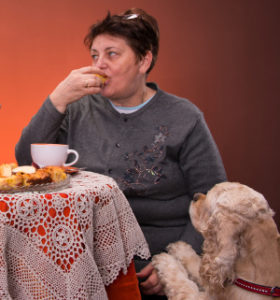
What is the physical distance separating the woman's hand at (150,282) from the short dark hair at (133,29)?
3.17ft

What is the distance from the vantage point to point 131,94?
1617 mm

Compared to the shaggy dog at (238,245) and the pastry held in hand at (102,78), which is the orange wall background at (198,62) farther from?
the shaggy dog at (238,245)

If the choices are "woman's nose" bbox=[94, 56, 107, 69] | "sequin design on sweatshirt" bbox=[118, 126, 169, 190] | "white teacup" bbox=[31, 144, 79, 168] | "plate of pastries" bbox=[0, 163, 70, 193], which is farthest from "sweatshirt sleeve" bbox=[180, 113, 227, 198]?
"plate of pastries" bbox=[0, 163, 70, 193]

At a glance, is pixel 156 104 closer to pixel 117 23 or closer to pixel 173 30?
pixel 117 23

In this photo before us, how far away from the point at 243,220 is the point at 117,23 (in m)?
0.99

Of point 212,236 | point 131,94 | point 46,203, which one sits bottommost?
point 212,236

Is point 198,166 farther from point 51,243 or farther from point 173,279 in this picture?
point 51,243

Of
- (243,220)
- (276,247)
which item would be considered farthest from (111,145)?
(276,247)

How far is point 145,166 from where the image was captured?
150cm

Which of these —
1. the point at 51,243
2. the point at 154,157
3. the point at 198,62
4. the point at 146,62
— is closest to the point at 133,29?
the point at 146,62

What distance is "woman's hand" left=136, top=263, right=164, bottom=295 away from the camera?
1.50 m

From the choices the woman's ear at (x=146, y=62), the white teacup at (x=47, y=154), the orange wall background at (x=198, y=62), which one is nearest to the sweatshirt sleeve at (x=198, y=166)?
the woman's ear at (x=146, y=62)

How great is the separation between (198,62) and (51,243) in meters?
2.22

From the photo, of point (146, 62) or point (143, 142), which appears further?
point (146, 62)
